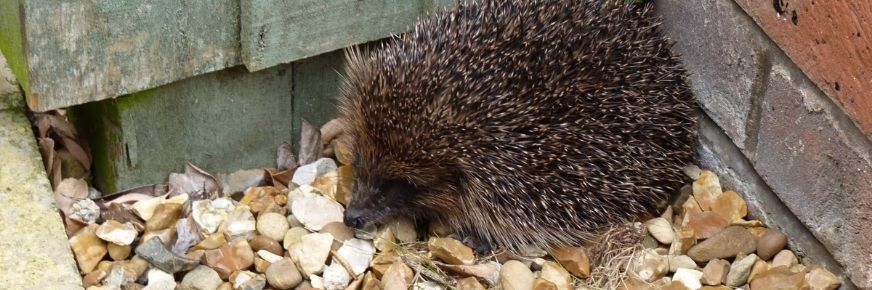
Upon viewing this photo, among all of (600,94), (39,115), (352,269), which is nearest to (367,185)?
(352,269)

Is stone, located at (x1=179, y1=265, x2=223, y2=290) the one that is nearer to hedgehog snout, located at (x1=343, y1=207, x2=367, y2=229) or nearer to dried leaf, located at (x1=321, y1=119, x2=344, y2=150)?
hedgehog snout, located at (x1=343, y1=207, x2=367, y2=229)

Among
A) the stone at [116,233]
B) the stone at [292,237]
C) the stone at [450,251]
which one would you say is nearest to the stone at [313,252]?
the stone at [292,237]

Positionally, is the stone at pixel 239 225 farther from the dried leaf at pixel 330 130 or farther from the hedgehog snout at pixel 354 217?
the dried leaf at pixel 330 130

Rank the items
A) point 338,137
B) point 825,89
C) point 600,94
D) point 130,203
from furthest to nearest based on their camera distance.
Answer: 1. point 338,137
2. point 130,203
3. point 600,94
4. point 825,89

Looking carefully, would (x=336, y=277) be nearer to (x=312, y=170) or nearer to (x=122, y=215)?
(x=312, y=170)

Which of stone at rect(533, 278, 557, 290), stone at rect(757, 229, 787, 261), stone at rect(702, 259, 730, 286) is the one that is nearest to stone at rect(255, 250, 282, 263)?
stone at rect(533, 278, 557, 290)

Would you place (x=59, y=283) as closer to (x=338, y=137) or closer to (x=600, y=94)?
(x=338, y=137)

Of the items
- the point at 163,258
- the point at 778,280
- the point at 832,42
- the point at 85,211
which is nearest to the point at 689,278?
the point at 778,280
